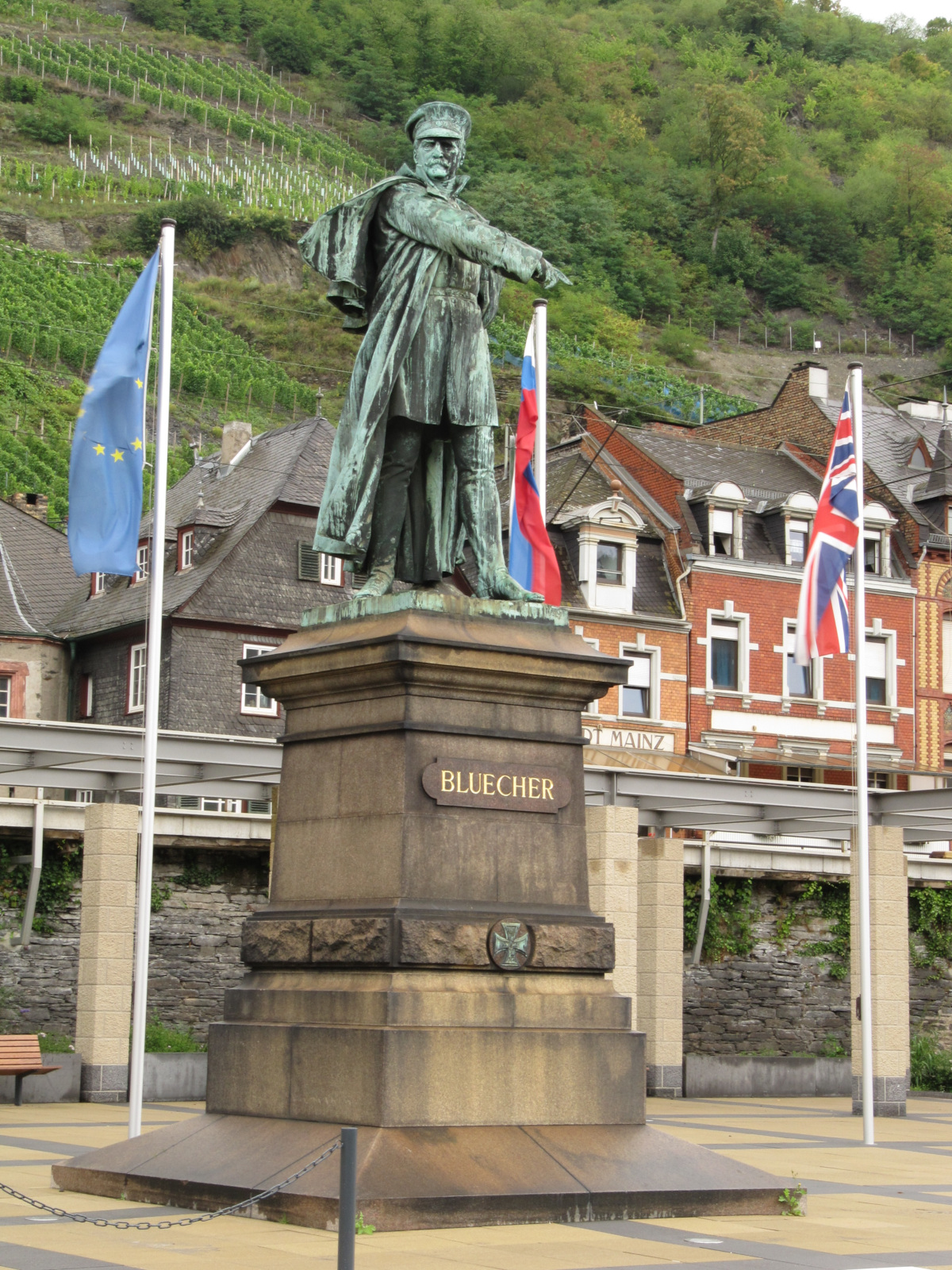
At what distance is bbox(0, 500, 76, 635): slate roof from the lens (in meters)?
46.2

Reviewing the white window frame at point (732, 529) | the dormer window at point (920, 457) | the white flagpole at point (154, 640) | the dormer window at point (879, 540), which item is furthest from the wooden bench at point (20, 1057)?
the dormer window at point (920, 457)

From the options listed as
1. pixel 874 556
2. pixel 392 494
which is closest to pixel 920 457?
pixel 874 556

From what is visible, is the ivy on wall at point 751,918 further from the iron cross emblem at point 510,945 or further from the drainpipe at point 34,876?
the iron cross emblem at point 510,945

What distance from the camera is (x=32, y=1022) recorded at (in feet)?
81.5

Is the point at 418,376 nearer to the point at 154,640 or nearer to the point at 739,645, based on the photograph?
the point at 154,640

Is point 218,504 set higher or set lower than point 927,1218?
higher

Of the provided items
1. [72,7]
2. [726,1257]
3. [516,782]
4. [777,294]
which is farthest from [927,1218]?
[72,7]

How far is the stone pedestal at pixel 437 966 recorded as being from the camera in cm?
918

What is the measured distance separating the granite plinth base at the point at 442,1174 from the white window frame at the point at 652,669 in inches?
1356

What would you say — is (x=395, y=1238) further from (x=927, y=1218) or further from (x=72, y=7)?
(x=72, y=7)

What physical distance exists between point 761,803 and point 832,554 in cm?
640

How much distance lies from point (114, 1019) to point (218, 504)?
26482mm

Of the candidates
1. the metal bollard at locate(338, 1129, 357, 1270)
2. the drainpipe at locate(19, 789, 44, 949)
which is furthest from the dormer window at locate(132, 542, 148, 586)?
the metal bollard at locate(338, 1129, 357, 1270)

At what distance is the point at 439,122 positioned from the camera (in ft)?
36.4
